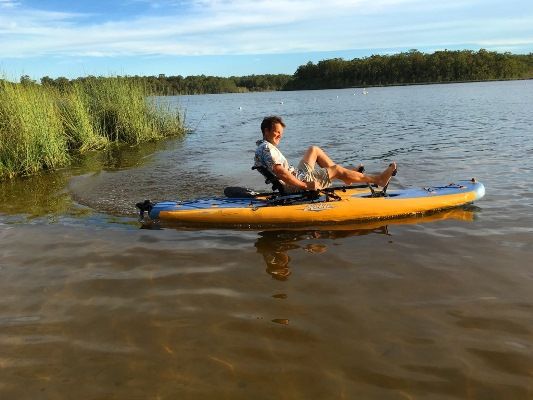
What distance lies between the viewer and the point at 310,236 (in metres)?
6.38

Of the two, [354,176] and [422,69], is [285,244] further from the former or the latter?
[422,69]

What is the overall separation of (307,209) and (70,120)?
1006cm

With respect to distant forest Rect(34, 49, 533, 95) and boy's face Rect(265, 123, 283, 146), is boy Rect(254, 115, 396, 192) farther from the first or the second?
distant forest Rect(34, 49, 533, 95)

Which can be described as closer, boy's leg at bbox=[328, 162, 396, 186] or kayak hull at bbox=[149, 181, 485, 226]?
kayak hull at bbox=[149, 181, 485, 226]

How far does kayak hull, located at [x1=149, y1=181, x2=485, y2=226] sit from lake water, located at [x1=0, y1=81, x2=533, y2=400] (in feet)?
0.64

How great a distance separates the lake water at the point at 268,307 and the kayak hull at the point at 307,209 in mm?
196

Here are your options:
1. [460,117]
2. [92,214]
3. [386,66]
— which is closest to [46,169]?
[92,214]

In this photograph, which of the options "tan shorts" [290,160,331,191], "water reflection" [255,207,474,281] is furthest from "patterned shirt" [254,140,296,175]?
"water reflection" [255,207,474,281]

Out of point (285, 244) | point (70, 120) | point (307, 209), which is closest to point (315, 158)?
point (307, 209)

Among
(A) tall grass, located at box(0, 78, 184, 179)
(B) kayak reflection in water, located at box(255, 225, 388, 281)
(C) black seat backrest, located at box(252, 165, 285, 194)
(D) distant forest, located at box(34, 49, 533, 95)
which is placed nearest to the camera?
(B) kayak reflection in water, located at box(255, 225, 388, 281)

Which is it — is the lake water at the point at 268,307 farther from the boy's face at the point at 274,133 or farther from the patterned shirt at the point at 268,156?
the boy's face at the point at 274,133

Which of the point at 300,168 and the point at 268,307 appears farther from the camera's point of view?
the point at 300,168

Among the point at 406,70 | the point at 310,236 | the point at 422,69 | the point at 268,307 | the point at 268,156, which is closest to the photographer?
the point at 268,307

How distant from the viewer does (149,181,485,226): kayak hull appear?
22.2 feet
